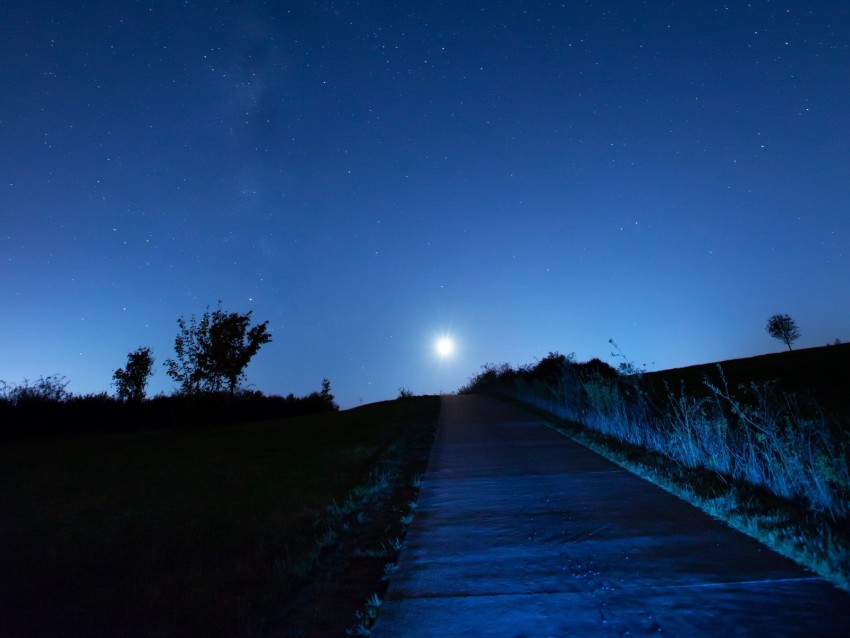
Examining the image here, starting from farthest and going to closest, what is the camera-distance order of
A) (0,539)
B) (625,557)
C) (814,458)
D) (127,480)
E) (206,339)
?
1. (206,339)
2. (127,480)
3. (0,539)
4. (814,458)
5. (625,557)

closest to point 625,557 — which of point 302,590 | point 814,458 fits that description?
point 302,590

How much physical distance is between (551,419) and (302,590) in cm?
1159

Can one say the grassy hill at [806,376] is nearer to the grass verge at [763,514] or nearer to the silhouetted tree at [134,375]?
the grass verge at [763,514]

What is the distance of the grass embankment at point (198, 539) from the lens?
3672 mm

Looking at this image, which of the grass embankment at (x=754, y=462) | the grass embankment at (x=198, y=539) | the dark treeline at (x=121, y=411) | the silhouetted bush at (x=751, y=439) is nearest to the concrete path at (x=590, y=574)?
the grass embankment at (x=754, y=462)

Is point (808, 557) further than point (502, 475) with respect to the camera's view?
No

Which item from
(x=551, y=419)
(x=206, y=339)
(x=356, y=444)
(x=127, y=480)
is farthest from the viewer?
(x=206, y=339)

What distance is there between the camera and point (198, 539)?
5.57 meters

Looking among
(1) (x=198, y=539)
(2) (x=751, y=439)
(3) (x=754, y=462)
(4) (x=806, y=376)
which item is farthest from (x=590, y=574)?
(4) (x=806, y=376)

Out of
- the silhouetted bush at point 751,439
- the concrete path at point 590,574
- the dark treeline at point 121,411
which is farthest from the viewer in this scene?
the dark treeline at point 121,411

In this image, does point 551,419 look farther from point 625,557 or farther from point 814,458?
point 625,557

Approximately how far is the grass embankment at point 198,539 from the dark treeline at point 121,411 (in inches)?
358

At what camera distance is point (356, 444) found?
1259 centimetres

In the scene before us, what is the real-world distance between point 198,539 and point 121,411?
2011 cm
